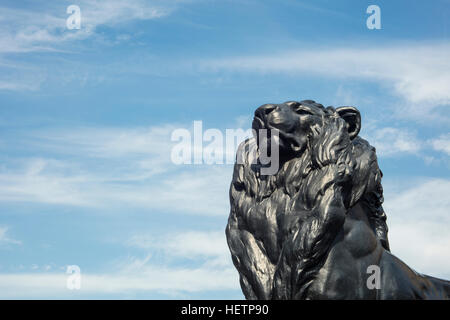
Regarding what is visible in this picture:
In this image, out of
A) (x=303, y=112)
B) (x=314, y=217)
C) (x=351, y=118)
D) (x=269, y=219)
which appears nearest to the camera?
(x=314, y=217)

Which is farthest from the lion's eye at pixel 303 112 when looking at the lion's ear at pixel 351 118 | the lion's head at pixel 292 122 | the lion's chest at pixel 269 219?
the lion's chest at pixel 269 219

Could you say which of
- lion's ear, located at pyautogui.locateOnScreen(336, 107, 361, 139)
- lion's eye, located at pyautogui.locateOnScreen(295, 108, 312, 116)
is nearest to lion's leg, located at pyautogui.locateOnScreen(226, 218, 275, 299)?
lion's eye, located at pyautogui.locateOnScreen(295, 108, 312, 116)

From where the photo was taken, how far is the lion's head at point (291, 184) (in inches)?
264

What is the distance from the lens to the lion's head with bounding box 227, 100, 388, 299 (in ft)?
22.0

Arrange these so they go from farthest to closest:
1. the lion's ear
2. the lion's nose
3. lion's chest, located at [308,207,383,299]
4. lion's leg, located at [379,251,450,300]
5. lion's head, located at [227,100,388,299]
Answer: the lion's ear < the lion's nose < lion's leg, located at [379,251,450,300] < lion's head, located at [227,100,388,299] < lion's chest, located at [308,207,383,299]

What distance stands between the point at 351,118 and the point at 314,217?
1186 mm

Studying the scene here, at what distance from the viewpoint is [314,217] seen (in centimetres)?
661

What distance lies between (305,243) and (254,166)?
0.97 m

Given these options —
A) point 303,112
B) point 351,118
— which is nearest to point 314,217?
point 303,112

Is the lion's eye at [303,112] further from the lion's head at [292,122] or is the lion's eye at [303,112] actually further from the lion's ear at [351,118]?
the lion's ear at [351,118]

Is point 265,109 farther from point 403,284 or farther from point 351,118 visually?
point 403,284

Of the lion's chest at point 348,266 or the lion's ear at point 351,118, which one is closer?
the lion's chest at point 348,266

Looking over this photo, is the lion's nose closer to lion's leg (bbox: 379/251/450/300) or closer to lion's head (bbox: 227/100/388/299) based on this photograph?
lion's head (bbox: 227/100/388/299)
